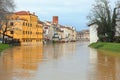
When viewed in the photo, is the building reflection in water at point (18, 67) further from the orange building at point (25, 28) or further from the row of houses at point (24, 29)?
the orange building at point (25, 28)

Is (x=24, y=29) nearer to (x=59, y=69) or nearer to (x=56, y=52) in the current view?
(x=56, y=52)

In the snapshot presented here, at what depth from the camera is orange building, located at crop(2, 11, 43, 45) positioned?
347 ft

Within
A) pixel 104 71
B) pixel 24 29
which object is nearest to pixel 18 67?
pixel 104 71

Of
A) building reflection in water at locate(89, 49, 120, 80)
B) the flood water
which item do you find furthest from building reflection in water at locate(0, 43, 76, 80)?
building reflection in water at locate(89, 49, 120, 80)

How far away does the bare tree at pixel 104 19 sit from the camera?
7469 cm

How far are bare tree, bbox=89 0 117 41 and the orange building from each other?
95.0 ft

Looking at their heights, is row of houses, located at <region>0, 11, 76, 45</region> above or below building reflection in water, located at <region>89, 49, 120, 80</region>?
above

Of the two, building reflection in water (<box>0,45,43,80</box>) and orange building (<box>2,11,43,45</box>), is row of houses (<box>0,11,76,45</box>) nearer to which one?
orange building (<box>2,11,43,45</box>)

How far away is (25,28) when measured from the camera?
115 metres

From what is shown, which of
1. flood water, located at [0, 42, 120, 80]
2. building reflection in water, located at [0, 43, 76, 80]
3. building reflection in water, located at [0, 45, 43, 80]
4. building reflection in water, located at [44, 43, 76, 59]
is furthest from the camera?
building reflection in water, located at [44, 43, 76, 59]

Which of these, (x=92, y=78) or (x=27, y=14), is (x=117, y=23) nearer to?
(x=27, y=14)

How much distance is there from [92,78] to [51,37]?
142160mm

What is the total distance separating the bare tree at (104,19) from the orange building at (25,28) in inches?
1140

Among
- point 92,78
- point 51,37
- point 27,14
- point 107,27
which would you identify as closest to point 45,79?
point 92,78
